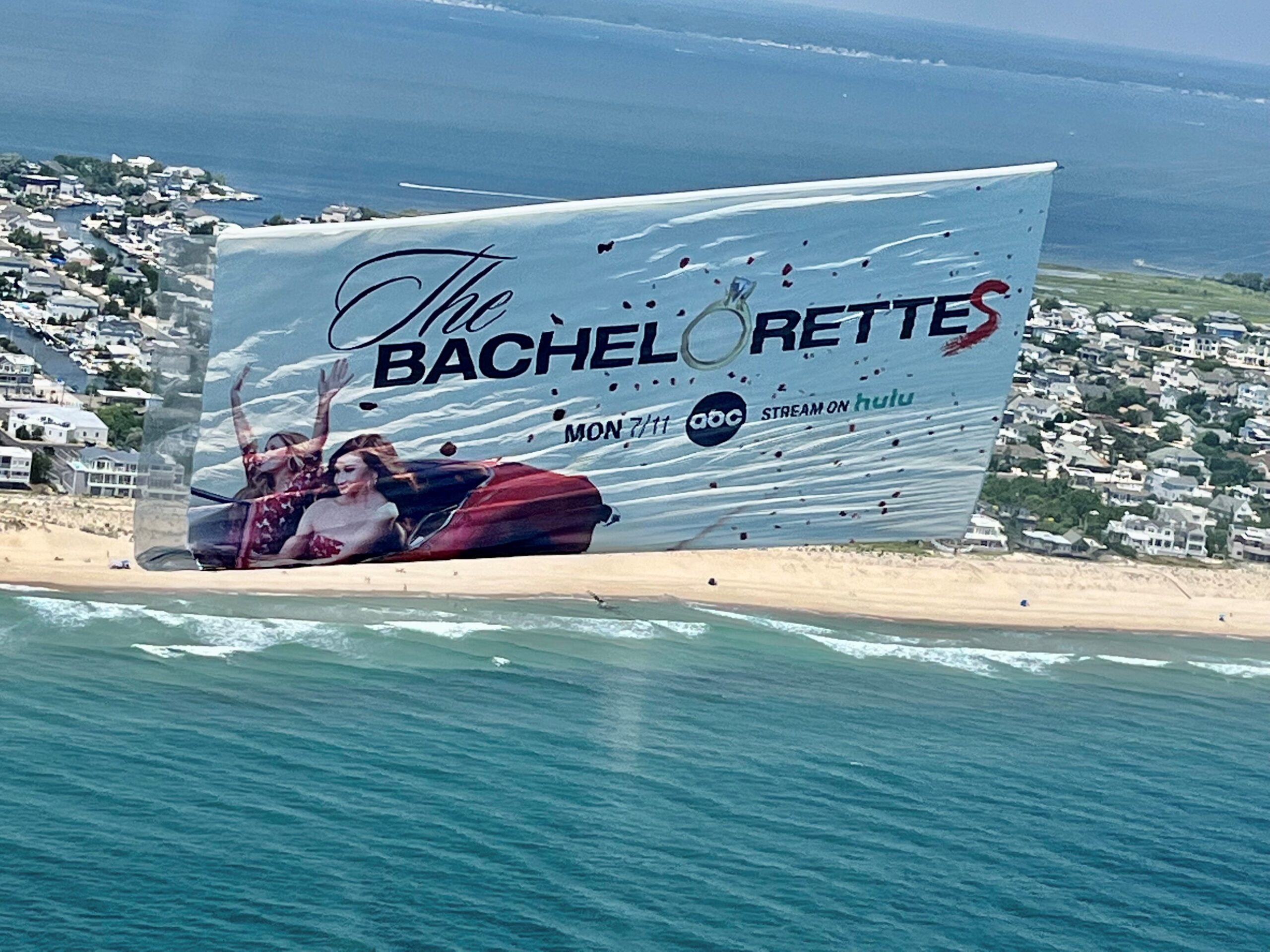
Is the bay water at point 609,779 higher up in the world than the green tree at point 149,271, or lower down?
lower down

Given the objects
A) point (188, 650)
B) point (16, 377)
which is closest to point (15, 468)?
point (16, 377)

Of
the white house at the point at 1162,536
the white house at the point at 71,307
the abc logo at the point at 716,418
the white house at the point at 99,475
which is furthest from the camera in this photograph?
the white house at the point at 71,307

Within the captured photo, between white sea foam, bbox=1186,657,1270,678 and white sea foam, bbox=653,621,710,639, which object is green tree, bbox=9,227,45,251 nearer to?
white sea foam, bbox=653,621,710,639

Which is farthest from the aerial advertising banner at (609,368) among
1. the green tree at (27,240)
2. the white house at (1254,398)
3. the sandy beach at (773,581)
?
the green tree at (27,240)

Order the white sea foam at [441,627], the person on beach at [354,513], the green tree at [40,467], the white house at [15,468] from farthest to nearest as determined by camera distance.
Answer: the green tree at [40,467] < the white house at [15,468] < the white sea foam at [441,627] < the person on beach at [354,513]

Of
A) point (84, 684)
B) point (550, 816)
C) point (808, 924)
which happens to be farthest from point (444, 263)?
point (84, 684)

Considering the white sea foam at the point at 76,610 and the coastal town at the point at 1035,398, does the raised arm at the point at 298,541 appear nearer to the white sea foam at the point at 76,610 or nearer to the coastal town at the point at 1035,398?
the coastal town at the point at 1035,398

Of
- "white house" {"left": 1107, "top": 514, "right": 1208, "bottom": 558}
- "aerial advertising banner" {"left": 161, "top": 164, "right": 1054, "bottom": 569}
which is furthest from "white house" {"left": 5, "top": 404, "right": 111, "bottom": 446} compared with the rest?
"aerial advertising banner" {"left": 161, "top": 164, "right": 1054, "bottom": 569}

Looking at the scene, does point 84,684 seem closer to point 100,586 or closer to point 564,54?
point 100,586
